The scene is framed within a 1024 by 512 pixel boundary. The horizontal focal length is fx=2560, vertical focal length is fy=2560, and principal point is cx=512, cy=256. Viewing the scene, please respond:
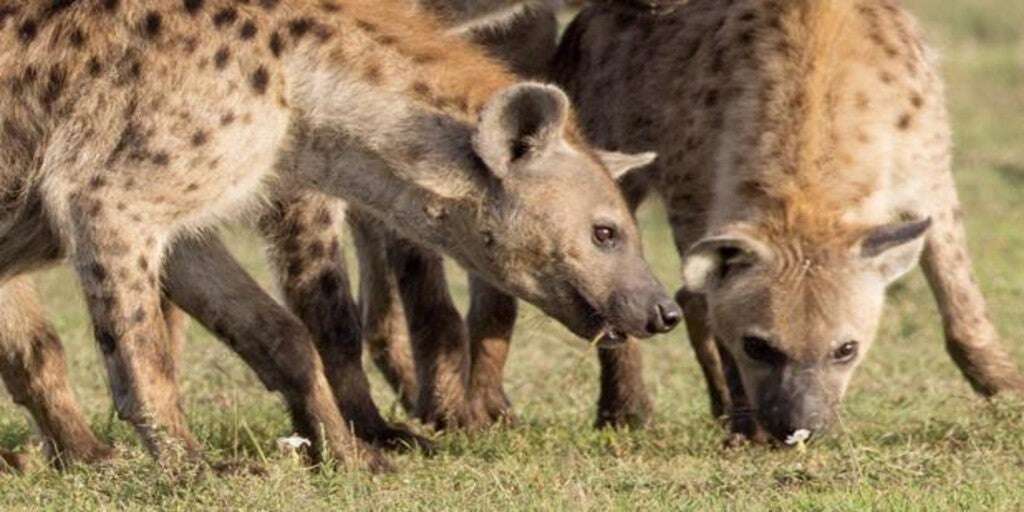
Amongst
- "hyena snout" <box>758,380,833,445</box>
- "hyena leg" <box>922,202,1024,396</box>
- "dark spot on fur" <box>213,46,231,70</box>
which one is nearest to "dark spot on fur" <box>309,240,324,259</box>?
"dark spot on fur" <box>213,46,231,70</box>

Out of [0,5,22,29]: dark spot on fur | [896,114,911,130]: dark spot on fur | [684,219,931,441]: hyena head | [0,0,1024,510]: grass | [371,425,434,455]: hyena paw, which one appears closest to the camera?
[0,0,1024,510]: grass

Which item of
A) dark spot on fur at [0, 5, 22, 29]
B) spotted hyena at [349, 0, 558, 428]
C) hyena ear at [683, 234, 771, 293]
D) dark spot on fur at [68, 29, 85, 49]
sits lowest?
spotted hyena at [349, 0, 558, 428]

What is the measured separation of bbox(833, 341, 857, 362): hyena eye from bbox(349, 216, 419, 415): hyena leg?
1.68m

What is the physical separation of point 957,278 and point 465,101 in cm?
178

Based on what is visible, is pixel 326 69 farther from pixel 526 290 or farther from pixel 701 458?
pixel 701 458

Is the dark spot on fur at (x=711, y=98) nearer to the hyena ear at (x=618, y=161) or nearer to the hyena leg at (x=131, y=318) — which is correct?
the hyena ear at (x=618, y=161)

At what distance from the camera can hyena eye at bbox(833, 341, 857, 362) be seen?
6.32 metres

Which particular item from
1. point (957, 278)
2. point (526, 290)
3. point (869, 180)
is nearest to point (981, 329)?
point (957, 278)

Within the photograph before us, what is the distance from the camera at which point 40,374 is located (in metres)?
6.37

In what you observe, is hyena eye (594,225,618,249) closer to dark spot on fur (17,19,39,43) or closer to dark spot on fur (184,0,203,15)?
dark spot on fur (184,0,203,15)

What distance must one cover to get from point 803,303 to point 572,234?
0.74 m

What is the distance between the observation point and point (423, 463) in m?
6.23

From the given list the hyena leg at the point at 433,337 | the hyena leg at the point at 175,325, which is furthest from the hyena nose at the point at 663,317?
the hyena leg at the point at 175,325

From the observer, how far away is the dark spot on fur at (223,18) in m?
5.75
